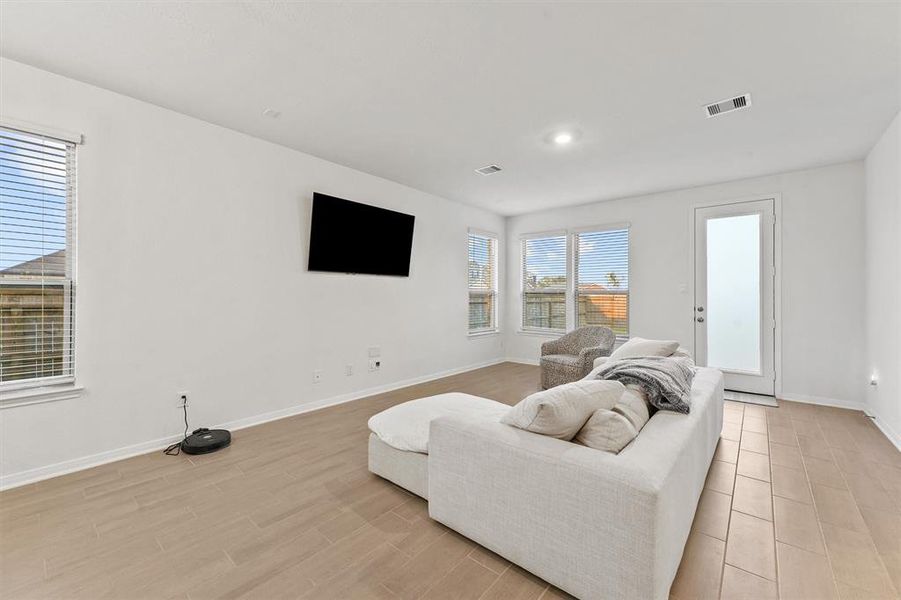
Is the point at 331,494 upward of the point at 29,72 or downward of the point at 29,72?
downward

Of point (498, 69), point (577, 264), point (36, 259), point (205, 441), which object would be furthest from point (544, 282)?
point (36, 259)

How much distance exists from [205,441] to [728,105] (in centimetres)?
466

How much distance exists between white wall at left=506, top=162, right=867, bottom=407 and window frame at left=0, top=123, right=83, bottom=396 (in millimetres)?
5976

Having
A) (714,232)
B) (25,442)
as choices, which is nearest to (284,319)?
(25,442)

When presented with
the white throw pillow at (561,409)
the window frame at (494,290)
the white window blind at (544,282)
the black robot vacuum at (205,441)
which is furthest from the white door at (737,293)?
the black robot vacuum at (205,441)

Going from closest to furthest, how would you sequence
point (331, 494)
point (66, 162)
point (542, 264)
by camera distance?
point (331, 494) < point (66, 162) < point (542, 264)

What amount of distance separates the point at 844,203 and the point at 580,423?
4568 millimetres

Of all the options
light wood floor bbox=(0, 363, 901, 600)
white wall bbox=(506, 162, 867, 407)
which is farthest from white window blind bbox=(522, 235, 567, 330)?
light wood floor bbox=(0, 363, 901, 600)

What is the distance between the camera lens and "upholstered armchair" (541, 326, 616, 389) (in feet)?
14.5

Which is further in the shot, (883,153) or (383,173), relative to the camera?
(383,173)

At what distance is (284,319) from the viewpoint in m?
3.71

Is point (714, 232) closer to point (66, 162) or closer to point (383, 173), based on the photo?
point (383, 173)

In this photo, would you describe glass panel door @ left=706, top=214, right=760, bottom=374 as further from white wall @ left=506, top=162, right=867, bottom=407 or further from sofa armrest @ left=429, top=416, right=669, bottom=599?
sofa armrest @ left=429, top=416, right=669, bottom=599

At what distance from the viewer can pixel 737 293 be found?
4574mm
